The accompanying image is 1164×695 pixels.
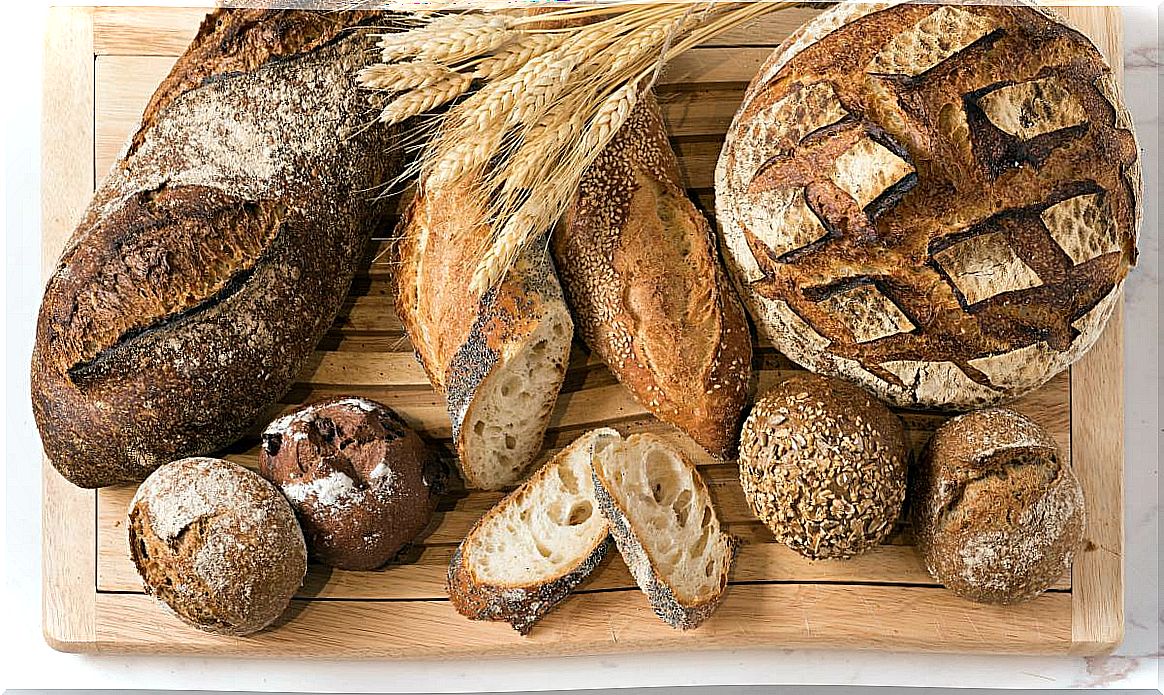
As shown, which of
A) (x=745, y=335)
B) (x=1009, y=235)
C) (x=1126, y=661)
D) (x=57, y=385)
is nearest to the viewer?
(x=1009, y=235)

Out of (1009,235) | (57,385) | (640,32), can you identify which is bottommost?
(57,385)

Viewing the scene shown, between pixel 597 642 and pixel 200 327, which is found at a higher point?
pixel 200 327

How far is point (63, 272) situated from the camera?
193cm

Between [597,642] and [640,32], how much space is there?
125cm

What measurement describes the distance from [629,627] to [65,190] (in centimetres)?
155

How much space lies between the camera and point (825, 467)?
1857 mm

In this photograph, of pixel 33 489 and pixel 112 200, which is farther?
pixel 33 489

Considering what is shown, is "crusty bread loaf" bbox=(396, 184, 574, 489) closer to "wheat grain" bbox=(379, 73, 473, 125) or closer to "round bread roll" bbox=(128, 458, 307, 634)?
"wheat grain" bbox=(379, 73, 473, 125)

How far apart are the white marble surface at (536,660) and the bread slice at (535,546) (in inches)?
9.5

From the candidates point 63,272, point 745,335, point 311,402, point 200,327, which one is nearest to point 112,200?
point 63,272

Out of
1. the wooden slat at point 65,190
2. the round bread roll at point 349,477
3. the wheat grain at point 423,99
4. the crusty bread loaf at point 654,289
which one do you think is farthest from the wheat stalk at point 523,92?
the wooden slat at point 65,190

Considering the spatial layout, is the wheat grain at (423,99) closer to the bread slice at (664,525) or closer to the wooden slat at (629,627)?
the bread slice at (664,525)

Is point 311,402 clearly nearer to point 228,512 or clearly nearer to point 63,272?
point 228,512

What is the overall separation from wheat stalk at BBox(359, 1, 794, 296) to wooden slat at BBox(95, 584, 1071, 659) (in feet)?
2.47
